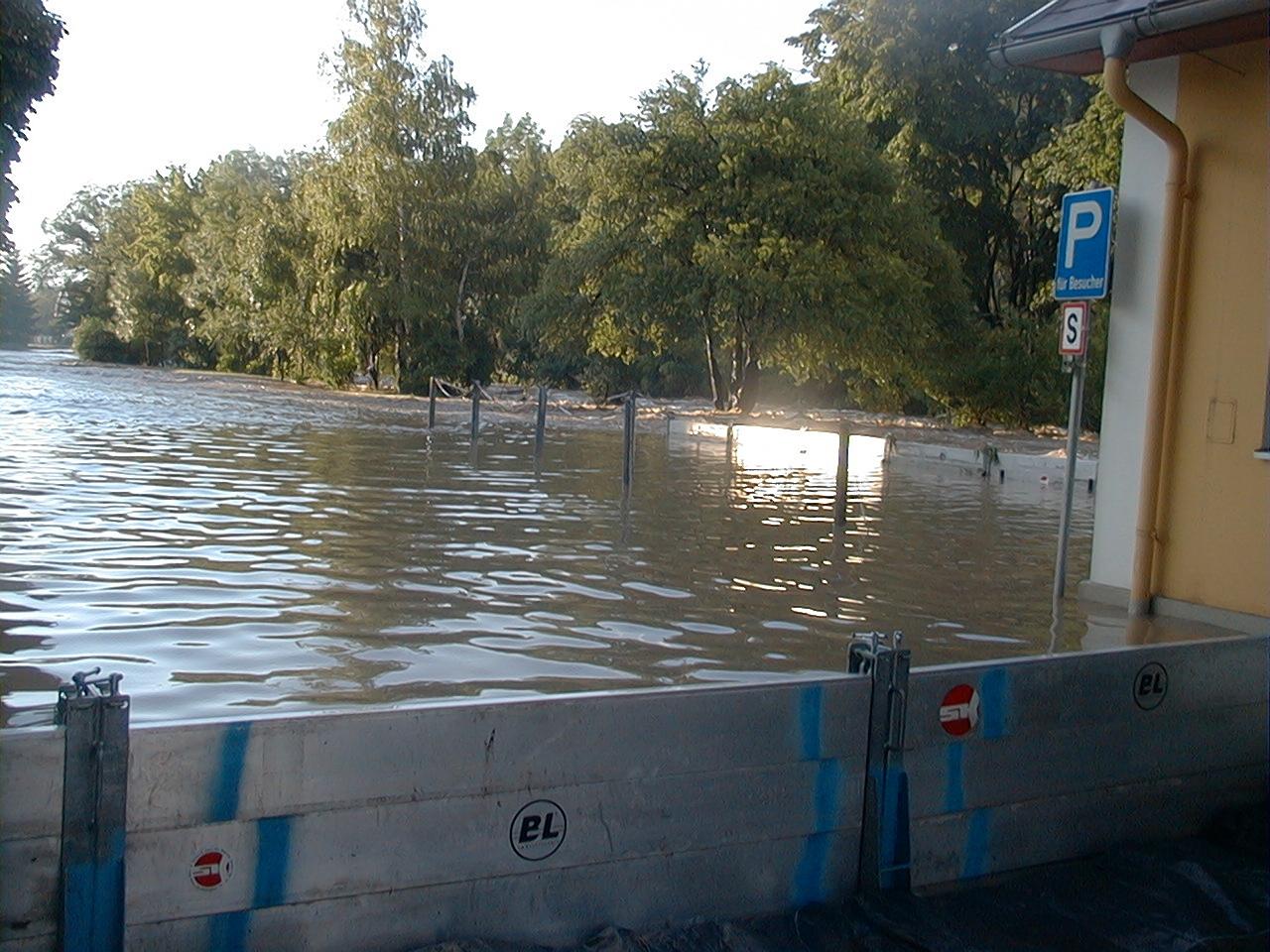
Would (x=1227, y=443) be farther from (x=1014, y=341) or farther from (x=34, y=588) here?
(x=1014, y=341)

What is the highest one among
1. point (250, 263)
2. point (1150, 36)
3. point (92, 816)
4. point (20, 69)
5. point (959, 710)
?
point (250, 263)

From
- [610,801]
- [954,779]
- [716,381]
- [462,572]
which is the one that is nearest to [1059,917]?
[954,779]

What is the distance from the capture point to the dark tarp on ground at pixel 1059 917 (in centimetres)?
465

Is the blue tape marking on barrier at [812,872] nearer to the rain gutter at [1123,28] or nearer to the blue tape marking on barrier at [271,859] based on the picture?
the blue tape marking on barrier at [271,859]

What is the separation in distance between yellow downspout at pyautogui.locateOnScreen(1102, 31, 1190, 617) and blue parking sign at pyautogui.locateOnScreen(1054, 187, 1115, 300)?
1.28ft

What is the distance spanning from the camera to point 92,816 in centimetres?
375

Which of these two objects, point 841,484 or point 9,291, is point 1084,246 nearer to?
point 841,484

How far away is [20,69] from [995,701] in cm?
402

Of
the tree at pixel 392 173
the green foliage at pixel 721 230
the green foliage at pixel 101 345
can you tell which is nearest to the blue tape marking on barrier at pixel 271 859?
the green foliage at pixel 721 230

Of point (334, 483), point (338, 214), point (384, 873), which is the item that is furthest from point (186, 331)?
point (384, 873)

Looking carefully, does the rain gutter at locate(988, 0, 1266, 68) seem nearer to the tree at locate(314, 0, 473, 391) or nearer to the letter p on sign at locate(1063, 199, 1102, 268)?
the letter p on sign at locate(1063, 199, 1102, 268)

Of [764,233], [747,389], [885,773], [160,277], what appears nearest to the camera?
[885,773]

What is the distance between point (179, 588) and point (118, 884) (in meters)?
5.75

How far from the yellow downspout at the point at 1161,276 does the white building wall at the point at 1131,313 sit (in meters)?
0.15
